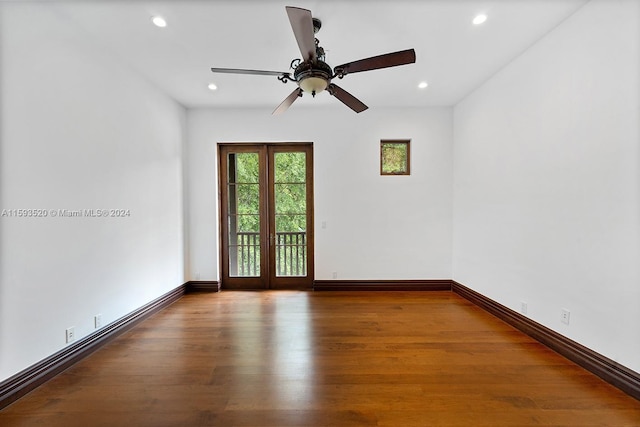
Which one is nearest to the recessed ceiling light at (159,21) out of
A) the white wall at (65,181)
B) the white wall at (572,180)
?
the white wall at (65,181)

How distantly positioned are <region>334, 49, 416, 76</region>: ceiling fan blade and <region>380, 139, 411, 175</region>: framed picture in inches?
85.2

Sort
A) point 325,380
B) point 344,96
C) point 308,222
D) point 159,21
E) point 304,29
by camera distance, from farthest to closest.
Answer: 1. point 308,222
2. point 344,96
3. point 159,21
4. point 325,380
5. point 304,29

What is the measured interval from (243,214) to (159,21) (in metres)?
2.67

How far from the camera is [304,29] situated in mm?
1632

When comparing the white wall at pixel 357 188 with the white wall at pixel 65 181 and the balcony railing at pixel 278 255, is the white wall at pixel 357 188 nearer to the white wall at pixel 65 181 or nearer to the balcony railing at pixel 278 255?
the balcony railing at pixel 278 255

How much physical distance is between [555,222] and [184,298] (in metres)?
4.66

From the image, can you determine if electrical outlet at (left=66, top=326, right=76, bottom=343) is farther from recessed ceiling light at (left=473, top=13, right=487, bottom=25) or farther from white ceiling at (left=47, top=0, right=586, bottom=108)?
recessed ceiling light at (left=473, top=13, right=487, bottom=25)

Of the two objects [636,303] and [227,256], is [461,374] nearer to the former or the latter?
[636,303]

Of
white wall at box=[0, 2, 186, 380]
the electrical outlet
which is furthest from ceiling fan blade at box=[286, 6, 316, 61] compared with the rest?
the electrical outlet

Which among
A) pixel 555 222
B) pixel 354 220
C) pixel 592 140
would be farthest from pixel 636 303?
pixel 354 220

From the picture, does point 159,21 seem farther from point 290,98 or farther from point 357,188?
point 357,188

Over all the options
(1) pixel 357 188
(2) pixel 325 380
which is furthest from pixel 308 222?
(2) pixel 325 380

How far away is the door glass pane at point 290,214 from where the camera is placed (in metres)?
4.18

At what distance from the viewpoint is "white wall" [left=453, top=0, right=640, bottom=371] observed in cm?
179
